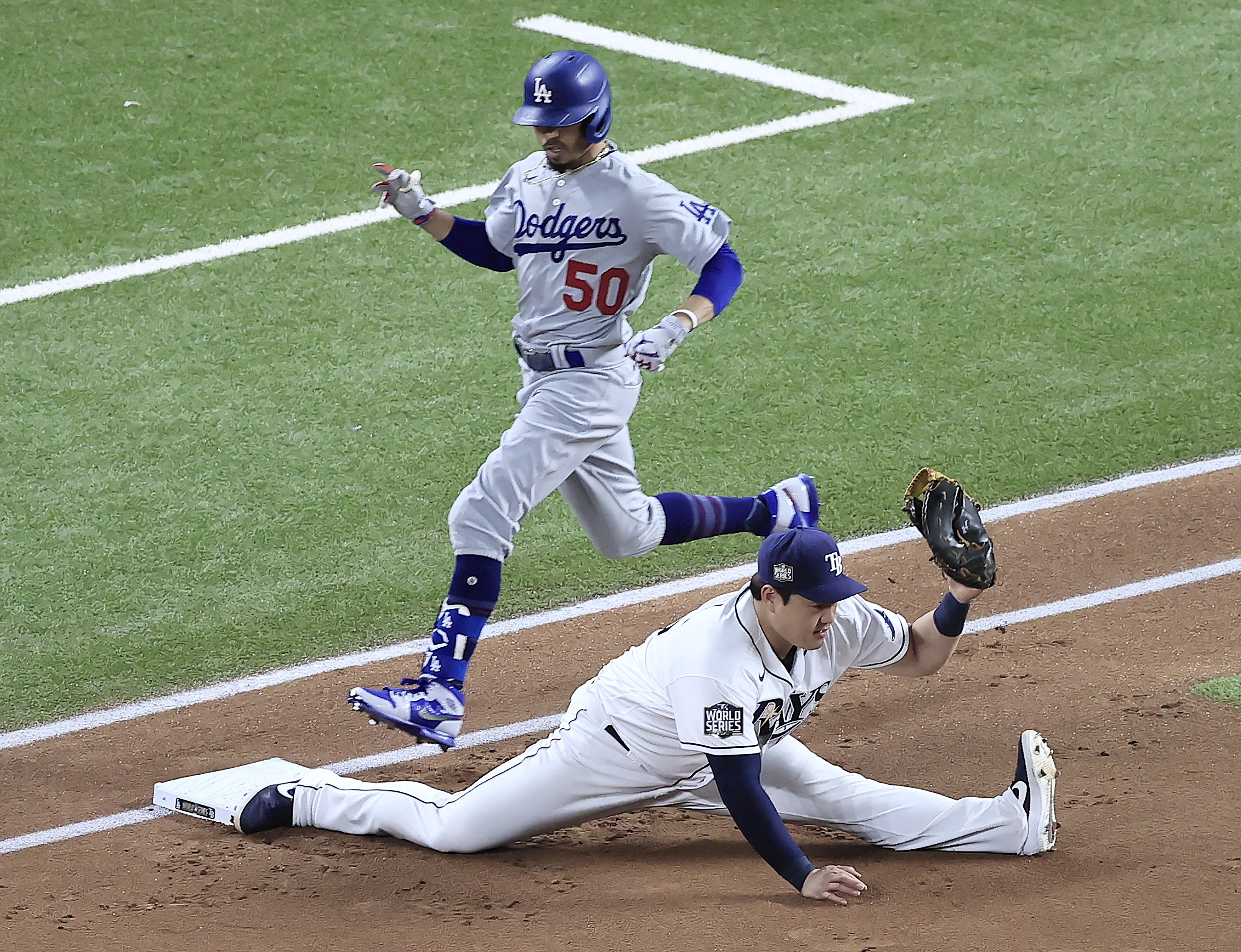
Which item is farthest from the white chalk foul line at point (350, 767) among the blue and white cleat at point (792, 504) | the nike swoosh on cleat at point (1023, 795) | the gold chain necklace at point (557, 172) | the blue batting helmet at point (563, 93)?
the blue batting helmet at point (563, 93)

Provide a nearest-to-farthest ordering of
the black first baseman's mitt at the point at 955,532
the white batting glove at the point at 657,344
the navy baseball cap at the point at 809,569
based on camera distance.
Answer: the navy baseball cap at the point at 809,569, the black first baseman's mitt at the point at 955,532, the white batting glove at the point at 657,344

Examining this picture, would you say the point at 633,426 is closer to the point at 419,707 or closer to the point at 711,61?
the point at 419,707

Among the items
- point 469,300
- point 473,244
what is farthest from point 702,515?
point 469,300

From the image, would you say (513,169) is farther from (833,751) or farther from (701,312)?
(833,751)

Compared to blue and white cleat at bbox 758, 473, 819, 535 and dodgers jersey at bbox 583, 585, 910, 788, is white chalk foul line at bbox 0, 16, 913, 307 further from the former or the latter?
dodgers jersey at bbox 583, 585, 910, 788

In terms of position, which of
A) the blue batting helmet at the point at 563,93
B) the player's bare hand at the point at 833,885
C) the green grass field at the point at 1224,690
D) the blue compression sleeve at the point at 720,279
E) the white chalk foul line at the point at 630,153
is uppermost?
the white chalk foul line at the point at 630,153

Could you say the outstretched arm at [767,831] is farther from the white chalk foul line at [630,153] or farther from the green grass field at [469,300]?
the white chalk foul line at [630,153]
